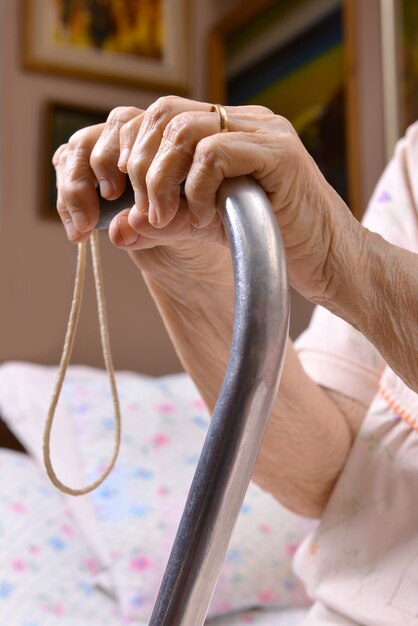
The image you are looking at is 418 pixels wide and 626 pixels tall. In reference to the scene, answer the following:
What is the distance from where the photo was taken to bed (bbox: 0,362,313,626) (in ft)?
3.84

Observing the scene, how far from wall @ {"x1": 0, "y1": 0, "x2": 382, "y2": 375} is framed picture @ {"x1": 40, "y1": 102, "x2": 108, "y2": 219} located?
2 cm

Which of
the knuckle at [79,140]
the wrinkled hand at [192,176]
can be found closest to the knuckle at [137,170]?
the wrinkled hand at [192,176]

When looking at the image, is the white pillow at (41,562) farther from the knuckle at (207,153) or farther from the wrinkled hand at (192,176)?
the knuckle at (207,153)

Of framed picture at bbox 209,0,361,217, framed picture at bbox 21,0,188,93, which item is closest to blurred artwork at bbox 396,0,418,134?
framed picture at bbox 209,0,361,217

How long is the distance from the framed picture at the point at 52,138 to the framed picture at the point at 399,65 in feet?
2.63

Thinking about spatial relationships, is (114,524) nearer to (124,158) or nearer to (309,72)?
(124,158)

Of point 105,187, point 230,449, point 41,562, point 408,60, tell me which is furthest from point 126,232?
point 408,60

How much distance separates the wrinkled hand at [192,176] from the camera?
495 millimetres

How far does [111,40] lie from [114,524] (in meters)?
1.45

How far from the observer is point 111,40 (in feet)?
7.39

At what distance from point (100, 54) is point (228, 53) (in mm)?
363

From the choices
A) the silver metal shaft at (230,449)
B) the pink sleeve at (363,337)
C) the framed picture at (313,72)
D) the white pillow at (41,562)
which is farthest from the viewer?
the framed picture at (313,72)

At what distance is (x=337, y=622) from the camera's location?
86cm

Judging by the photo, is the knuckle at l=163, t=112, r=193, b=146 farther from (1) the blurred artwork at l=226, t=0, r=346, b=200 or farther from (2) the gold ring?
(1) the blurred artwork at l=226, t=0, r=346, b=200
